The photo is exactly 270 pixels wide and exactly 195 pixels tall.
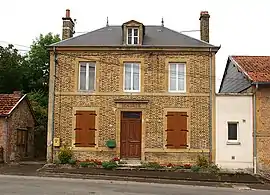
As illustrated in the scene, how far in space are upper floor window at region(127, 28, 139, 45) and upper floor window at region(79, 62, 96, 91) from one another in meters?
2.38

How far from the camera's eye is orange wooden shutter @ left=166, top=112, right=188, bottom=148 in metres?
21.1

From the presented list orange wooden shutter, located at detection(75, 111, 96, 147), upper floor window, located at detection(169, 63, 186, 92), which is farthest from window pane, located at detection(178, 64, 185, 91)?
orange wooden shutter, located at detection(75, 111, 96, 147)

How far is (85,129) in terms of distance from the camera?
21344mm

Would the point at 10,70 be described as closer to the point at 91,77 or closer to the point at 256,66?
the point at 91,77

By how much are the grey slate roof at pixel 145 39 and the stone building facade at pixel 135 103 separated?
393 mm

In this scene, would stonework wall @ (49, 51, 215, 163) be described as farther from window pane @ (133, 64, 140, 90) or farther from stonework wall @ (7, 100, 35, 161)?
stonework wall @ (7, 100, 35, 161)

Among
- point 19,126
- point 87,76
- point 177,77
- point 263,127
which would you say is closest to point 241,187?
point 263,127

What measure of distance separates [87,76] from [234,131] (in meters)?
8.36

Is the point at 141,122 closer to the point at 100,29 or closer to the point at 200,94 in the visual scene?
the point at 200,94

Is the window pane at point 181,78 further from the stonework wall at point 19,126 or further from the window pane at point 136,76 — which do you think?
the stonework wall at point 19,126

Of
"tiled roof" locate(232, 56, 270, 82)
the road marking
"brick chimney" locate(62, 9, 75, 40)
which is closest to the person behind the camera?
the road marking

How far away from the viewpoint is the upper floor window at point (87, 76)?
71.3 feet

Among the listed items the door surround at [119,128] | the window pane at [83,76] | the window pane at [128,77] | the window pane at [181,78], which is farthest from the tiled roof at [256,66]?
the window pane at [83,76]

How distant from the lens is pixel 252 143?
20703 mm
